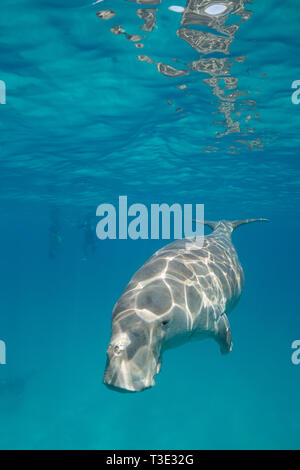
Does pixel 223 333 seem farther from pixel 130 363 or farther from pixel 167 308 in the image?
pixel 130 363

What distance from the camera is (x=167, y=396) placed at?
17.5 m

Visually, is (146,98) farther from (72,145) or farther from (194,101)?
(72,145)

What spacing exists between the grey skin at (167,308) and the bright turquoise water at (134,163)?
6105mm

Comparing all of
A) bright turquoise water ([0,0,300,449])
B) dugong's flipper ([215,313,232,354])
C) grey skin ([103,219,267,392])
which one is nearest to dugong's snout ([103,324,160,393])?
grey skin ([103,219,267,392])

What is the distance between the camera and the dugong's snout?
326 cm

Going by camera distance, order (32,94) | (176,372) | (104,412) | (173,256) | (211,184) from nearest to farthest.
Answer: (173,256) < (32,94) < (104,412) < (176,372) < (211,184)

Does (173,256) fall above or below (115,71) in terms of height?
below

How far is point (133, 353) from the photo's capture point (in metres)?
3.44

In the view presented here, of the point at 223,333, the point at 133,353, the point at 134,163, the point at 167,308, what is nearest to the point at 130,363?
the point at 133,353

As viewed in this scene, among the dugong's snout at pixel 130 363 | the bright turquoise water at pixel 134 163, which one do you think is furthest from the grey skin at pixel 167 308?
the bright turquoise water at pixel 134 163

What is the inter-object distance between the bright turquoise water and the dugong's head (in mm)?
7444

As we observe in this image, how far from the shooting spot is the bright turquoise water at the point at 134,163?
8.87 m

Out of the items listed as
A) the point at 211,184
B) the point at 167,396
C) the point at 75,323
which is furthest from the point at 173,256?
the point at 75,323

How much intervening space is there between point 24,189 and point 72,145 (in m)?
14.0
